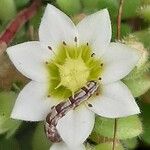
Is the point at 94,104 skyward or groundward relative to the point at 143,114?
skyward

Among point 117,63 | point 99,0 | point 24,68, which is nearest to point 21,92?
point 24,68

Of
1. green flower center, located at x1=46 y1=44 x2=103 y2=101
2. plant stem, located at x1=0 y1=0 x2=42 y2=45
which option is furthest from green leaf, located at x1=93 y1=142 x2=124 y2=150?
plant stem, located at x1=0 y1=0 x2=42 y2=45

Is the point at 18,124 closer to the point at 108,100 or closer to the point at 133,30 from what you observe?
the point at 108,100

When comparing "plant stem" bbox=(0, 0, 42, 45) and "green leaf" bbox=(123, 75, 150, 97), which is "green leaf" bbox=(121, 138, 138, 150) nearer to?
"green leaf" bbox=(123, 75, 150, 97)

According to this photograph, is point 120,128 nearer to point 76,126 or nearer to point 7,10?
point 76,126

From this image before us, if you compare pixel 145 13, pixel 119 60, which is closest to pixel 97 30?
pixel 119 60

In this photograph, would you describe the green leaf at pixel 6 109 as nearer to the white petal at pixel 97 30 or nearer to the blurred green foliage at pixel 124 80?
the blurred green foliage at pixel 124 80

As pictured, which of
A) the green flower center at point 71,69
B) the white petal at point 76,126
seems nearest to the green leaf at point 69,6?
the green flower center at point 71,69
